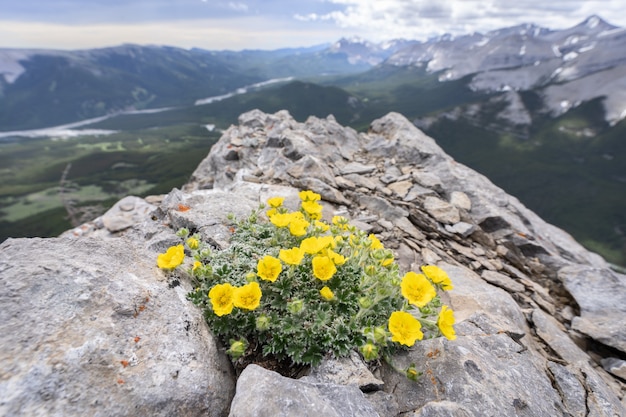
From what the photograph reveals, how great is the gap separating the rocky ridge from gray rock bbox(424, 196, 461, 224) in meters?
0.22

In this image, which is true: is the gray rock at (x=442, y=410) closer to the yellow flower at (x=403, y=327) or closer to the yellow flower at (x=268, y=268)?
the yellow flower at (x=403, y=327)

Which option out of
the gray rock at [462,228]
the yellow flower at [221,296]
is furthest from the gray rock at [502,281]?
the yellow flower at [221,296]

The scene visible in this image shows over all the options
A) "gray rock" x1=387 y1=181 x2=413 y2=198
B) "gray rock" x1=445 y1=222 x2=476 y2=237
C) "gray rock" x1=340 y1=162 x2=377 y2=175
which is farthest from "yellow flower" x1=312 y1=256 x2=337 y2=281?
"gray rock" x1=340 y1=162 x2=377 y2=175

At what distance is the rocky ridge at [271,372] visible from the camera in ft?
13.9

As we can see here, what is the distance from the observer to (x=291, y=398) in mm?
4344

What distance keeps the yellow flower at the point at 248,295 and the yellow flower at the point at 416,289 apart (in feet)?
7.48

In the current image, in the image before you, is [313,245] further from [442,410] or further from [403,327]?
[442,410]

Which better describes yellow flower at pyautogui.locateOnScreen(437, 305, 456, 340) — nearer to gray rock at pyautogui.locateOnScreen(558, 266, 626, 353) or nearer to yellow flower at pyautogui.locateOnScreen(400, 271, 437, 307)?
yellow flower at pyautogui.locateOnScreen(400, 271, 437, 307)

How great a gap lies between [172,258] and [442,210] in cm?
1068

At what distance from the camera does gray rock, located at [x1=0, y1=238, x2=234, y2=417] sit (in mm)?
3920

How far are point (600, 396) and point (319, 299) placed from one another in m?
5.82

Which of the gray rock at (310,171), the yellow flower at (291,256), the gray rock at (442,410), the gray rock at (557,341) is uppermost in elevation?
the yellow flower at (291,256)

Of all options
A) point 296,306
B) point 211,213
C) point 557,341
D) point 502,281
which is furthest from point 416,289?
point 502,281

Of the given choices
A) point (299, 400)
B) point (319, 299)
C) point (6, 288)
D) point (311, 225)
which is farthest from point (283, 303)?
point (6, 288)
